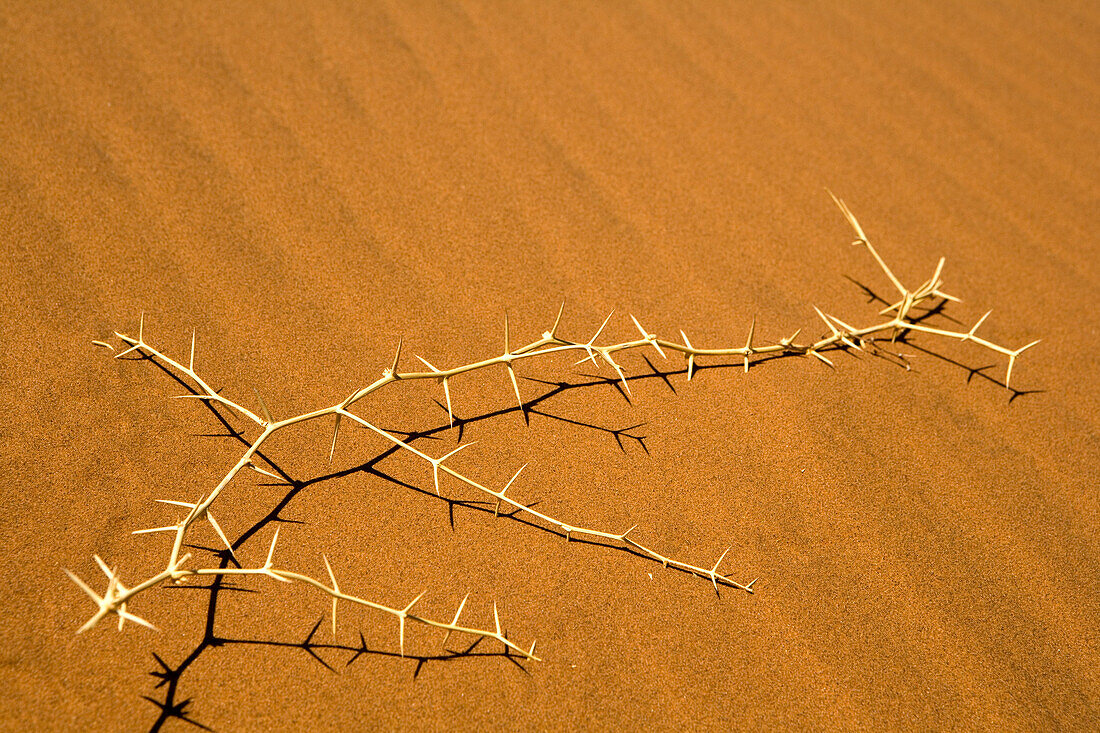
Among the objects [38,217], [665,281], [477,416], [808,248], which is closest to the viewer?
[477,416]

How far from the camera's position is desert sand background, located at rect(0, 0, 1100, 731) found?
3.19ft

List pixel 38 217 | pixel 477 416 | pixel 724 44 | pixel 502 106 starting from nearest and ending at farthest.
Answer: pixel 477 416 < pixel 38 217 < pixel 502 106 < pixel 724 44

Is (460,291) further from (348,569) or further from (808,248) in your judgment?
(808,248)

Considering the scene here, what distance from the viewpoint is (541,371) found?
50.9 inches

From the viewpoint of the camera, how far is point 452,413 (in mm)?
1216

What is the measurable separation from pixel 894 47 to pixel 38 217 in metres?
2.09

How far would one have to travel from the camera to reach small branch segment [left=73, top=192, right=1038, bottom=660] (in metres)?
0.90

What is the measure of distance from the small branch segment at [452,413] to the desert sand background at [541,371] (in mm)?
22

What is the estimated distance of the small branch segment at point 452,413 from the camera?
2.96 ft

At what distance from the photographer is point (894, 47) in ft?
7.18

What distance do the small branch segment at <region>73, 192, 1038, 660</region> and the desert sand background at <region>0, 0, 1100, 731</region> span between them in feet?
0.07

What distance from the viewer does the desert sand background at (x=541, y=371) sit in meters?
0.97

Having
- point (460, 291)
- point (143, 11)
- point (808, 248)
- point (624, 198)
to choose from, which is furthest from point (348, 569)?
point (143, 11)

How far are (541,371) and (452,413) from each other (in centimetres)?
17
